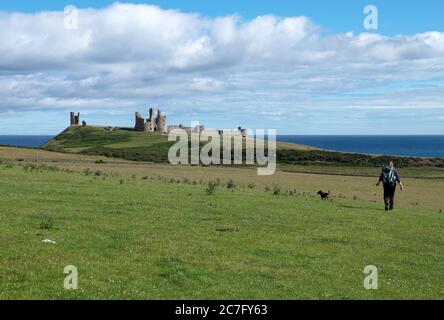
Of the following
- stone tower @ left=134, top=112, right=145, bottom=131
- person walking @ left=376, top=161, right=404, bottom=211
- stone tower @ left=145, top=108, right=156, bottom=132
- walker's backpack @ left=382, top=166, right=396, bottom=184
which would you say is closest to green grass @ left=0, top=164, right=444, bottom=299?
person walking @ left=376, top=161, right=404, bottom=211

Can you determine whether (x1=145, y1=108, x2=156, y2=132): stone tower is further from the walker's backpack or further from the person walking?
the walker's backpack

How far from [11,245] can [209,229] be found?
7400 mm

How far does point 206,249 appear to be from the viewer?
55.8 feet

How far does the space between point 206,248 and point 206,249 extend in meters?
0.17

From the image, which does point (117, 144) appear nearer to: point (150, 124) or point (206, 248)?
point (150, 124)

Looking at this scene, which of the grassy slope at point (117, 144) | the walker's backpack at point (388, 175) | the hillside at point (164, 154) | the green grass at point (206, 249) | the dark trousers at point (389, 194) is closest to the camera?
the green grass at point (206, 249)

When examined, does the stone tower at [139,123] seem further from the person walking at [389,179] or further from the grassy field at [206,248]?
the person walking at [389,179]

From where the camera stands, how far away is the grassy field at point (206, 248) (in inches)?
504

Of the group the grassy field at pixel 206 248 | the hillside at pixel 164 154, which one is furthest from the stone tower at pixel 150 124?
the grassy field at pixel 206 248

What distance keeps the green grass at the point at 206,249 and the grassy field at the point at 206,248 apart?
4 cm

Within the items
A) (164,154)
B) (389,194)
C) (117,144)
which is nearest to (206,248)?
(389,194)

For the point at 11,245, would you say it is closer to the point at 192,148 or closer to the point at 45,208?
the point at 45,208

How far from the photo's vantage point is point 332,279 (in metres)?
14.3
